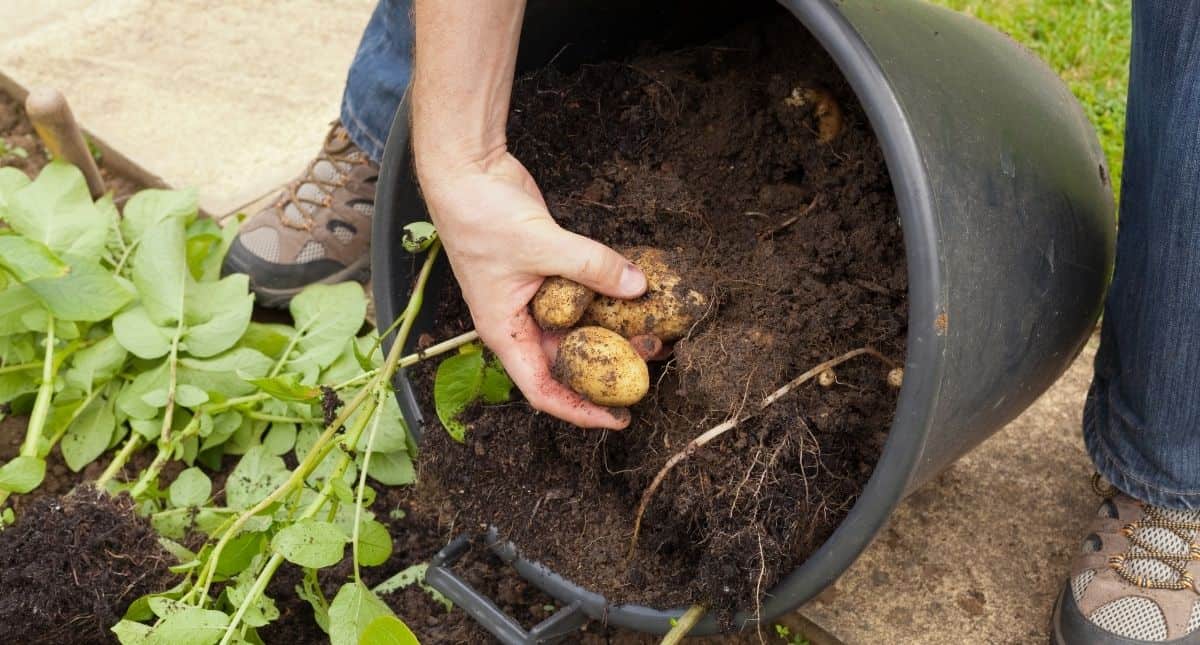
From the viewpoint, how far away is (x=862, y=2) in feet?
3.22

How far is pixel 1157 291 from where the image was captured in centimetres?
112

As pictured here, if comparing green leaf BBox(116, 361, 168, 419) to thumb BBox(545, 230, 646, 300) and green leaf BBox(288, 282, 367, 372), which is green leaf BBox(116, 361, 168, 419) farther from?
thumb BBox(545, 230, 646, 300)

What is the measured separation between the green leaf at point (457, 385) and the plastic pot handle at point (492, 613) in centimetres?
14

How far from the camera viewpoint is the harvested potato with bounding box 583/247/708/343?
3.72ft

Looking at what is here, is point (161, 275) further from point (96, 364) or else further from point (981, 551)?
point (981, 551)

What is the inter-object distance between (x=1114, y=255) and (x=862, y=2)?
0.49m

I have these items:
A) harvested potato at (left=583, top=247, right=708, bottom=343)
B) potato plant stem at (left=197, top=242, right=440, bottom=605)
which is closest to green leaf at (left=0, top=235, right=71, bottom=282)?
potato plant stem at (left=197, top=242, right=440, bottom=605)

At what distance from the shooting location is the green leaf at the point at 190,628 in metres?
1.13

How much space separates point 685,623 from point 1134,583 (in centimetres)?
59

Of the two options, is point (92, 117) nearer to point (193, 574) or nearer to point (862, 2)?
point (193, 574)

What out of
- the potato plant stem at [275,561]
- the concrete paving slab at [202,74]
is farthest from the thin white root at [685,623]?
the concrete paving slab at [202,74]

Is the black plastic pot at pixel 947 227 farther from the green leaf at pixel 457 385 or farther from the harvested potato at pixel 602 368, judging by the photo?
the harvested potato at pixel 602 368

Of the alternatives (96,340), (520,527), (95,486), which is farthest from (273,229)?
(520,527)

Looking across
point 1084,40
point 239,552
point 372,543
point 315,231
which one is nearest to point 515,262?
point 372,543
